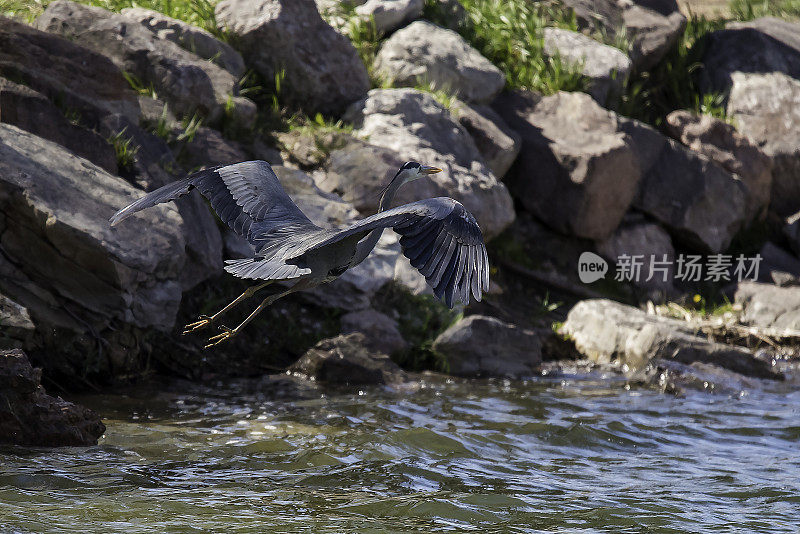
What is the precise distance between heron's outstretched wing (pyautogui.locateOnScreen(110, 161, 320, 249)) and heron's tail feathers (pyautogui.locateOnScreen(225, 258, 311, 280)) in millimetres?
428

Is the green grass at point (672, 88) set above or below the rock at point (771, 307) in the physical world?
above

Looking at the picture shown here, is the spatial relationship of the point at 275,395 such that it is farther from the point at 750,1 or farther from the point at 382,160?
the point at 750,1

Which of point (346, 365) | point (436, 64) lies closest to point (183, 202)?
point (346, 365)

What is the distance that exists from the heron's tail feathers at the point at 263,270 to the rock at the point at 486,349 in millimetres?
3265

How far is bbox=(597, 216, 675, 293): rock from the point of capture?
970 centimetres

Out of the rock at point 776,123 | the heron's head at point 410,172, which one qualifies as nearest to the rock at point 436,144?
the heron's head at point 410,172

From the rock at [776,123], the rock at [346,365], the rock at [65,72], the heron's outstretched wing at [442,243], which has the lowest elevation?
the rock at [346,365]

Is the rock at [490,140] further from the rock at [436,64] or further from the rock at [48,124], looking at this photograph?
the rock at [48,124]

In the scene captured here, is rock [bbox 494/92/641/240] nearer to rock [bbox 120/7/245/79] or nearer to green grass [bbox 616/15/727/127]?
green grass [bbox 616/15/727/127]

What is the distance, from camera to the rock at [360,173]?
7.98 metres

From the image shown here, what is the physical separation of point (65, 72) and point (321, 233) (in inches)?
151

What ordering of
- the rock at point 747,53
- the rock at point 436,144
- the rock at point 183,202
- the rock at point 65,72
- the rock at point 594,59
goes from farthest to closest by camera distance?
the rock at point 747,53, the rock at point 594,59, the rock at point 436,144, the rock at point 65,72, the rock at point 183,202

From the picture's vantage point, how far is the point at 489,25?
426 inches

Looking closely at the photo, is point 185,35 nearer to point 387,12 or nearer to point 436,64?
point 387,12
